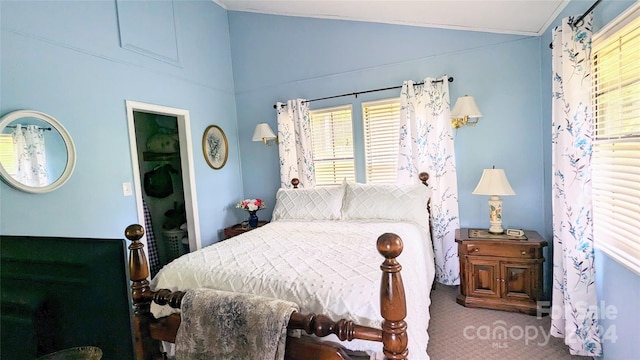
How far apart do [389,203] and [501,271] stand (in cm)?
106

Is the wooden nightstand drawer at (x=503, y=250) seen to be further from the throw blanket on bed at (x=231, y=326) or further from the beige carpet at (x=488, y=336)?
the throw blanket on bed at (x=231, y=326)

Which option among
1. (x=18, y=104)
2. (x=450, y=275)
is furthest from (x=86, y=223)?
(x=450, y=275)

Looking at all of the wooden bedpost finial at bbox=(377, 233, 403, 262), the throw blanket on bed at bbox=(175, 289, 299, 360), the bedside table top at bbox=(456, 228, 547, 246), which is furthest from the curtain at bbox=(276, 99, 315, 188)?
the wooden bedpost finial at bbox=(377, 233, 403, 262)

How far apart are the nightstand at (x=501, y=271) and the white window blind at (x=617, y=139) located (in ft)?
2.01

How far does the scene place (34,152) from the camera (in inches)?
77.9

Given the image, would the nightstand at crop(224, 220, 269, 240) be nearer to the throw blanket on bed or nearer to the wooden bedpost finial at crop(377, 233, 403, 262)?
the throw blanket on bed

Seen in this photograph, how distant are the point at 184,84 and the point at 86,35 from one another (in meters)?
0.99

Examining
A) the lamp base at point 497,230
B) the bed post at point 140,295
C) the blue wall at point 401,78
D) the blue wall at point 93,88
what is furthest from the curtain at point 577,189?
the blue wall at point 93,88

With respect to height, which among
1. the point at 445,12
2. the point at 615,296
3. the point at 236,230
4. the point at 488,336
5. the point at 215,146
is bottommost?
the point at 488,336

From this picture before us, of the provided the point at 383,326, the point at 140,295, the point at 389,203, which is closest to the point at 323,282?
the point at 383,326

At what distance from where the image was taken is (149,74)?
2.86m

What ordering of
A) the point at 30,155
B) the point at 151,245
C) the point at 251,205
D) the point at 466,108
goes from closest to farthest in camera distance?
the point at 30,155 < the point at 466,108 < the point at 151,245 < the point at 251,205

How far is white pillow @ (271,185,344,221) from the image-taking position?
295cm

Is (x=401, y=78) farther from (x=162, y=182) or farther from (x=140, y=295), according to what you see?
(x=162, y=182)
